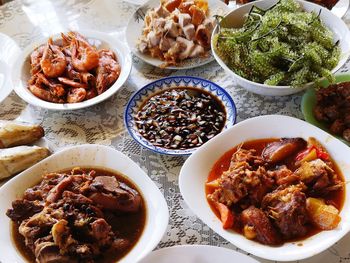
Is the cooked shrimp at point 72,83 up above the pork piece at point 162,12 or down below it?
below

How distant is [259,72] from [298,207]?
0.79 meters

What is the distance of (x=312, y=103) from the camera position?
1.99 m

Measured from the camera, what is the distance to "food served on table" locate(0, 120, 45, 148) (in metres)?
1.96

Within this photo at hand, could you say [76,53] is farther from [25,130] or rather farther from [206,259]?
[206,259]

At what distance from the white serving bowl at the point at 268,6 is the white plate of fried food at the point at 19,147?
3.10ft

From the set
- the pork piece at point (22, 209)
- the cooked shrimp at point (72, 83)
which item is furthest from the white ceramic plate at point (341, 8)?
the pork piece at point (22, 209)

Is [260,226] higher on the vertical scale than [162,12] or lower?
lower

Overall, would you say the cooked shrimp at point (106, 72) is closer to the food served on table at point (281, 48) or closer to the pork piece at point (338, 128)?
the food served on table at point (281, 48)

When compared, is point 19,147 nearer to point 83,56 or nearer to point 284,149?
point 83,56

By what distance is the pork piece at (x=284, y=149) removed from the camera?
1.74 meters

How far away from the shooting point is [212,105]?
211cm

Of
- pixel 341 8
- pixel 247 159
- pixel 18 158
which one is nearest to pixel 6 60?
pixel 18 158

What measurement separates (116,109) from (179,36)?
1.91 feet

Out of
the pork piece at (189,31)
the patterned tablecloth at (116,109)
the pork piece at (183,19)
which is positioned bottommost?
the patterned tablecloth at (116,109)
